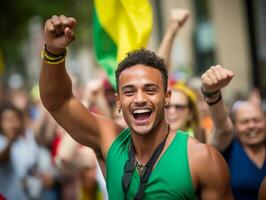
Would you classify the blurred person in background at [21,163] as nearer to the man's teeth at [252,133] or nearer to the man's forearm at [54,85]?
the man's teeth at [252,133]

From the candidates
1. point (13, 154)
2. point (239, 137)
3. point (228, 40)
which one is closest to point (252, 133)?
point (239, 137)

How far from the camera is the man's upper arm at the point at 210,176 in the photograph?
4.06 metres

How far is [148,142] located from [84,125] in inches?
15.9

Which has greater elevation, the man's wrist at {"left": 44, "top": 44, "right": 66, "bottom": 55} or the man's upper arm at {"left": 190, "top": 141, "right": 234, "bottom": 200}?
the man's wrist at {"left": 44, "top": 44, "right": 66, "bottom": 55}

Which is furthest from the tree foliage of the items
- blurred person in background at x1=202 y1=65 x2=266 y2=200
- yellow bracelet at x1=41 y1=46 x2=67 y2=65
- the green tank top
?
the green tank top

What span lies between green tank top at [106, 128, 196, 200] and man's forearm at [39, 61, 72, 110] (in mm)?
452

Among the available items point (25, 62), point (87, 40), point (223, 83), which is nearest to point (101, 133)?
point (223, 83)

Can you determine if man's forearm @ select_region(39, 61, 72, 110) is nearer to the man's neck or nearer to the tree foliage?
the man's neck

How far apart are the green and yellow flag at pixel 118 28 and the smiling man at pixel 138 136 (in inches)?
65.6

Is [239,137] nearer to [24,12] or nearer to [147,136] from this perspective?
[147,136]

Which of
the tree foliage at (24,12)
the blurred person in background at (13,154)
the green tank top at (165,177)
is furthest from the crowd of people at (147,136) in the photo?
the tree foliage at (24,12)

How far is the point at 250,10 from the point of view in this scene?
13867 mm

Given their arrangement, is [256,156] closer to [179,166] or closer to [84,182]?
[179,166]

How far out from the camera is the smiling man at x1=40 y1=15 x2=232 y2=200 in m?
4.07
